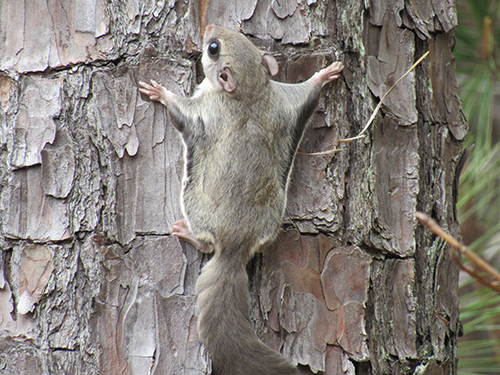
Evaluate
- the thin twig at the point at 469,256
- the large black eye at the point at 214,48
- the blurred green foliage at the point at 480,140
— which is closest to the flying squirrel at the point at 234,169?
the large black eye at the point at 214,48

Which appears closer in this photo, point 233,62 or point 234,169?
point 234,169

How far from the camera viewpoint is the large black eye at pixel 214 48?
219cm

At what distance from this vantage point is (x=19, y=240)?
6.81ft

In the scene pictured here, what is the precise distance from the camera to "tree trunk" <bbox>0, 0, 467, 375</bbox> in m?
2.01

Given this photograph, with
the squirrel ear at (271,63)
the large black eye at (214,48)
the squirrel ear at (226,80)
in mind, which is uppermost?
the large black eye at (214,48)

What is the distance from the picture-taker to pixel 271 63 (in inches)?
85.7

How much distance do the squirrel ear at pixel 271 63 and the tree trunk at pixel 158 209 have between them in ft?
0.17

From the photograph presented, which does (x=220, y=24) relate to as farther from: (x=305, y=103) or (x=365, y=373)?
(x=365, y=373)

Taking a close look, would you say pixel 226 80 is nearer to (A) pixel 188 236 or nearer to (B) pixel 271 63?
(B) pixel 271 63

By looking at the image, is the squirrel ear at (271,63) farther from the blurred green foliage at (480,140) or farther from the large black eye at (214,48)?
the blurred green foliage at (480,140)

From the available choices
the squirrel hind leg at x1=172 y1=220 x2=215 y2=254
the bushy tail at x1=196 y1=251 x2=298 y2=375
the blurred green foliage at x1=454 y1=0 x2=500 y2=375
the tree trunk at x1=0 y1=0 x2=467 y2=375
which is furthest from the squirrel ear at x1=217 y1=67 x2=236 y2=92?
the blurred green foliage at x1=454 y1=0 x2=500 y2=375

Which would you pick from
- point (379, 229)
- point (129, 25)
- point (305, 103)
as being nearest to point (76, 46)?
point (129, 25)

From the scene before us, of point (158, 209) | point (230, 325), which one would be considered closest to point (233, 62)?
point (158, 209)

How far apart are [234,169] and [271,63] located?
496 millimetres
